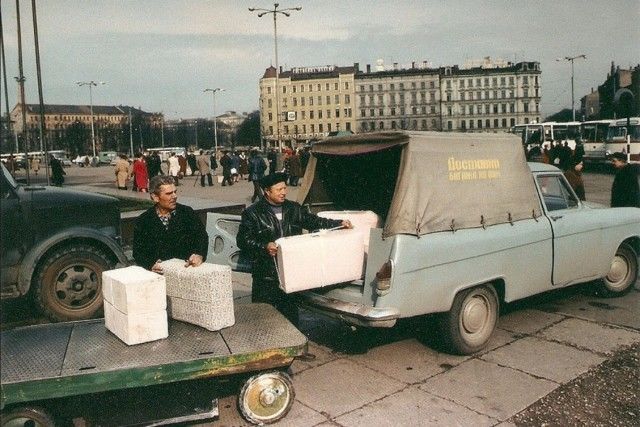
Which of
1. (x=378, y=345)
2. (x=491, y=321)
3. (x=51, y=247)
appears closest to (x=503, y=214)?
(x=491, y=321)

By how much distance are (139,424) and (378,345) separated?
8.60ft

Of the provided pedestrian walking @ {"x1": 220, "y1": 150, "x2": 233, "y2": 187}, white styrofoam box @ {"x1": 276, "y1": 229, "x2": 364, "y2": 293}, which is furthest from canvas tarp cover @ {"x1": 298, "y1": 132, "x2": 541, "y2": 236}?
pedestrian walking @ {"x1": 220, "y1": 150, "x2": 233, "y2": 187}

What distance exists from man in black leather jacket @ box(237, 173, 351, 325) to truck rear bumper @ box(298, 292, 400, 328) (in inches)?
10.0

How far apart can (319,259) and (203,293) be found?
1.15 m

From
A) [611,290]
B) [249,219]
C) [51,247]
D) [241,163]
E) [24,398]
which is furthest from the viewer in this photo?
[241,163]

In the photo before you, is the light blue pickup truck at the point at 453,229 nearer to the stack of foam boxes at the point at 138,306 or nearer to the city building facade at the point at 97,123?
the stack of foam boxes at the point at 138,306

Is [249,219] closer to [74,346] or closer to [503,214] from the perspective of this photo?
[74,346]

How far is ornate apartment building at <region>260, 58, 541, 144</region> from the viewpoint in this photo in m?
124

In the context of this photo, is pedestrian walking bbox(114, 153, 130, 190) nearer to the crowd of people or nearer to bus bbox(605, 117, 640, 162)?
the crowd of people

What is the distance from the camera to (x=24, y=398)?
10.5ft

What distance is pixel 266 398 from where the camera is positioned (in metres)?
4.00

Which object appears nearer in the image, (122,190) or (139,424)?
(139,424)

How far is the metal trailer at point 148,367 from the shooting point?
10.8 ft

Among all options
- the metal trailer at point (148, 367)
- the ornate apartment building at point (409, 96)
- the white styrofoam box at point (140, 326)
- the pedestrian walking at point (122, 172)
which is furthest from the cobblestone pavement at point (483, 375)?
the ornate apartment building at point (409, 96)
